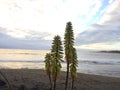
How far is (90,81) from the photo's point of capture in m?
56.8

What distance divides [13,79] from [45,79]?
21.1 ft

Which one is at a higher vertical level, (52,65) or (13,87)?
(52,65)

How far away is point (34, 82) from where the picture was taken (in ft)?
170

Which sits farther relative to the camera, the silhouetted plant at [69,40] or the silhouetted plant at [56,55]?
the silhouetted plant at [69,40]

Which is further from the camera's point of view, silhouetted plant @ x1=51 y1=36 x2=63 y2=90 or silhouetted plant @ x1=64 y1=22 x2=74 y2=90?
silhouetted plant @ x1=64 y1=22 x2=74 y2=90

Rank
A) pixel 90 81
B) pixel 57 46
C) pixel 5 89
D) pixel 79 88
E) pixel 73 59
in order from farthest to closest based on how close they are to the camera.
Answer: pixel 90 81, pixel 79 88, pixel 5 89, pixel 73 59, pixel 57 46

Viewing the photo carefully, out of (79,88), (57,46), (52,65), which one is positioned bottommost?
(79,88)

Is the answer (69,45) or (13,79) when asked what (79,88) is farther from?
(69,45)

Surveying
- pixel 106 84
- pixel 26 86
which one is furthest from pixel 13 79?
pixel 106 84

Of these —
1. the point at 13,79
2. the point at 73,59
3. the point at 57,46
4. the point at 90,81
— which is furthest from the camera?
the point at 90,81

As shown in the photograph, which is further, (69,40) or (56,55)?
(69,40)

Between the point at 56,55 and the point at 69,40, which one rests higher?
the point at 69,40

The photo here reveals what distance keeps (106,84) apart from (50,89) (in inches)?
526

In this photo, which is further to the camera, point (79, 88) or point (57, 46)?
point (79, 88)
